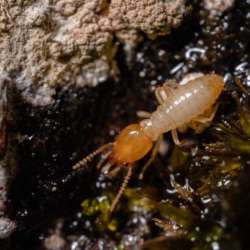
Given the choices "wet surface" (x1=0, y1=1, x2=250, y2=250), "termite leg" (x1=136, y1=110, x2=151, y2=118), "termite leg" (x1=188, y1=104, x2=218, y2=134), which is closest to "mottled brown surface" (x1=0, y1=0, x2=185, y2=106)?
"wet surface" (x1=0, y1=1, x2=250, y2=250)

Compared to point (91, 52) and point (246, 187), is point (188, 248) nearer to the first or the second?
point (246, 187)

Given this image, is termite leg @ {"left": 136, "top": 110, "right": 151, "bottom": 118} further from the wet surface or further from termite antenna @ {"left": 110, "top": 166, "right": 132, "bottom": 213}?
termite antenna @ {"left": 110, "top": 166, "right": 132, "bottom": 213}

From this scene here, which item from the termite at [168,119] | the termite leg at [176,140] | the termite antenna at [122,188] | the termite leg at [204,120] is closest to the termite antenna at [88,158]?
the termite at [168,119]

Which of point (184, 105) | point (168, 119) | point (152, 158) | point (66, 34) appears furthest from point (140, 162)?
point (66, 34)

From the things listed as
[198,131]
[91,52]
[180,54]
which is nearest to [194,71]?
[180,54]

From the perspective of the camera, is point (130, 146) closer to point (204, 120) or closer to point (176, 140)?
point (176, 140)

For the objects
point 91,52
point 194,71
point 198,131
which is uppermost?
point 91,52

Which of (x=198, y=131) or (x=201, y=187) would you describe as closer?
(x=201, y=187)
